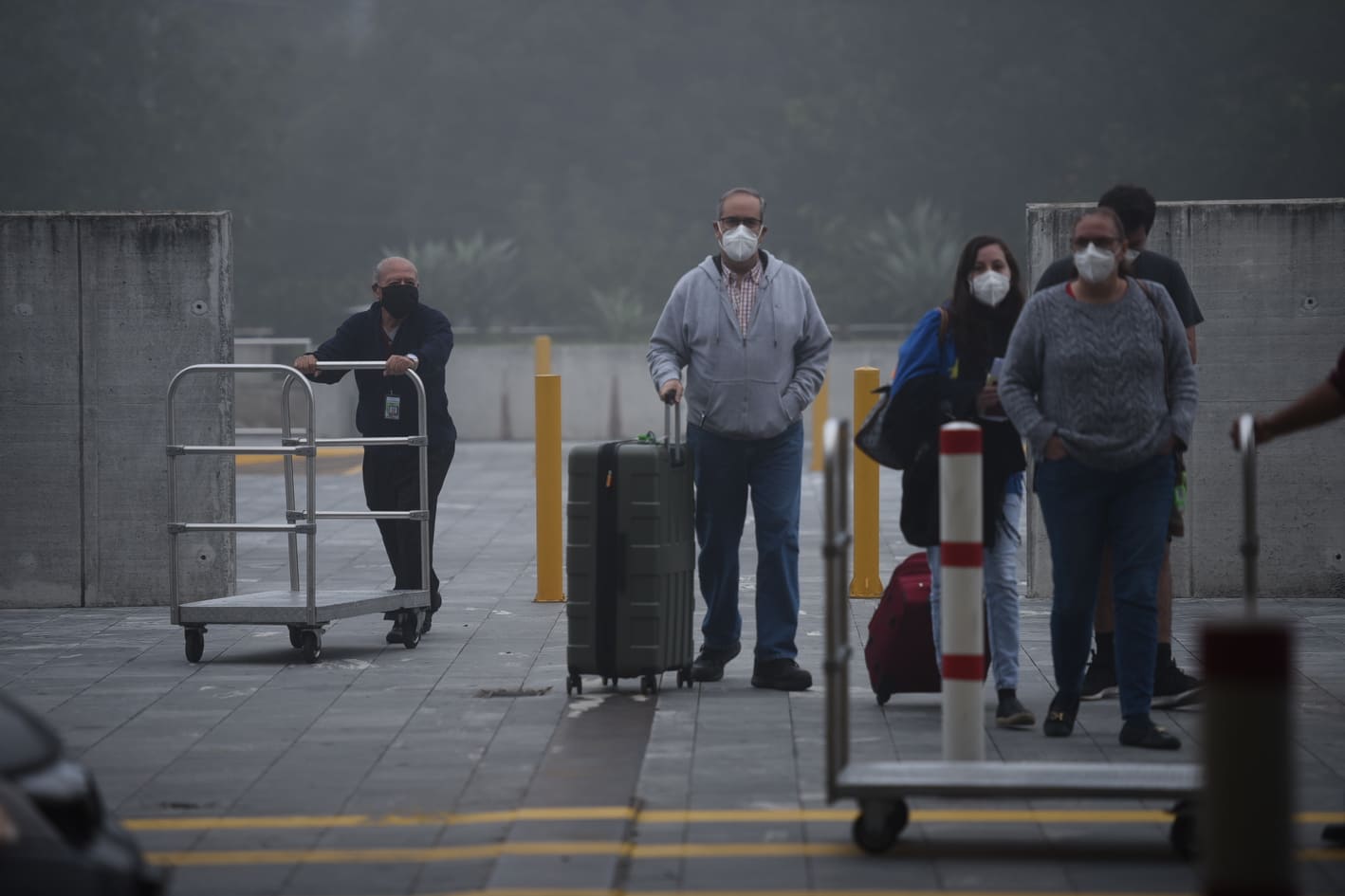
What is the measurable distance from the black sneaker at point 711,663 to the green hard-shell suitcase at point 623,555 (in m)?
0.31

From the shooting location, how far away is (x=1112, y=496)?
627 cm

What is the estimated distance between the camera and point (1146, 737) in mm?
6312

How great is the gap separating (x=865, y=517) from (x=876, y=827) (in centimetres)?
548

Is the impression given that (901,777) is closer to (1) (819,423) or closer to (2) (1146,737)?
(2) (1146,737)

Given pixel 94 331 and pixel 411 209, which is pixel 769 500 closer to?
pixel 94 331

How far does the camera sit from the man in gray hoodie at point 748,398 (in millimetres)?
7523

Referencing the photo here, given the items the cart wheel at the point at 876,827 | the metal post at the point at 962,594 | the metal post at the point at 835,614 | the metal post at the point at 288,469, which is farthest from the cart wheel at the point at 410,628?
the cart wheel at the point at 876,827

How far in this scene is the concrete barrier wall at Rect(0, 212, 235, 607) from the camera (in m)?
10.1

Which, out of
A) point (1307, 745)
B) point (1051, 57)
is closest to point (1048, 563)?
point (1307, 745)

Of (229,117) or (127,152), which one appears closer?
(127,152)

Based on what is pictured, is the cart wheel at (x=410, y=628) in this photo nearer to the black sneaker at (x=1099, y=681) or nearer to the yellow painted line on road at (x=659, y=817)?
the black sneaker at (x=1099, y=681)

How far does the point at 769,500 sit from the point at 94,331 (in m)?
4.27

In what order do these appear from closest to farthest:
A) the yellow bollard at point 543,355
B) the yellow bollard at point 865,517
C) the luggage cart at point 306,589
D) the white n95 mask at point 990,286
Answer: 1. the white n95 mask at point 990,286
2. the luggage cart at point 306,589
3. the yellow bollard at point 865,517
4. the yellow bollard at point 543,355

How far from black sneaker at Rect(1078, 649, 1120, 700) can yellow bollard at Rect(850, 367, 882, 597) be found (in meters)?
2.86
